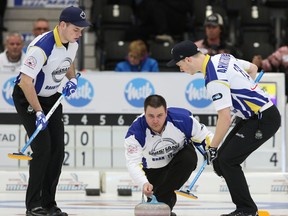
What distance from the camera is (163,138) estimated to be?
7688 millimetres

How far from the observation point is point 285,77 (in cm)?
1130

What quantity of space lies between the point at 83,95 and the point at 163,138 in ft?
9.30

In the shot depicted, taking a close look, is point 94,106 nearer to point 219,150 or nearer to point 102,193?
point 102,193

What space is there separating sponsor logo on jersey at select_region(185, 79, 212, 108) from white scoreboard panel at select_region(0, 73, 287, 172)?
0.06 feet

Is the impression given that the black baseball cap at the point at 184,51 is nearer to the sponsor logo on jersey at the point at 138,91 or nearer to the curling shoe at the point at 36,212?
the curling shoe at the point at 36,212

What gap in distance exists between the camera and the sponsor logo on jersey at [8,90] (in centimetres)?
1032

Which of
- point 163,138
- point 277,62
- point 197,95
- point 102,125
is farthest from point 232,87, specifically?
point 277,62

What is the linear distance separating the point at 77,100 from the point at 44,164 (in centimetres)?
276

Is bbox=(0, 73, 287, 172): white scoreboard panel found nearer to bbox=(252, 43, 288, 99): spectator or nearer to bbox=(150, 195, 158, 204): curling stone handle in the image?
bbox=(252, 43, 288, 99): spectator

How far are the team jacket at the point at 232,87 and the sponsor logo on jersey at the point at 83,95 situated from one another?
3.16m

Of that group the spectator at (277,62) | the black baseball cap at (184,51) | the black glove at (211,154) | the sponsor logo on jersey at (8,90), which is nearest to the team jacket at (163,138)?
the black glove at (211,154)

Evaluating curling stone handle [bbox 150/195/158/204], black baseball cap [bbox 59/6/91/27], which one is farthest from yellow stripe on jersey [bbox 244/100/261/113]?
black baseball cap [bbox 59/6/91/27]

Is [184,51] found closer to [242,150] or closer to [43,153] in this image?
[242,150]

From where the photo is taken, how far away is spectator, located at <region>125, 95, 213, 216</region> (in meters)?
7.51
